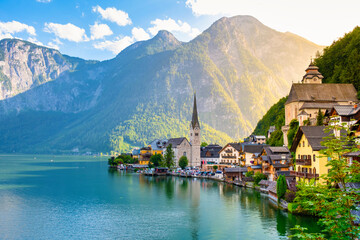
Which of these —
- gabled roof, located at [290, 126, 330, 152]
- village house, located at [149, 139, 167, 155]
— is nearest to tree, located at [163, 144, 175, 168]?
village house, located at [149, 139, 167, 155]

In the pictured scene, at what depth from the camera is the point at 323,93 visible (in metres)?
82.9

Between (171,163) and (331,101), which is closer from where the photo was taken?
(331,101)

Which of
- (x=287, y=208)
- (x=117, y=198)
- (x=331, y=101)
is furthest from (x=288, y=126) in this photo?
(x=117, y=198)

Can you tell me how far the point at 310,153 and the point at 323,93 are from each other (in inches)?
1439

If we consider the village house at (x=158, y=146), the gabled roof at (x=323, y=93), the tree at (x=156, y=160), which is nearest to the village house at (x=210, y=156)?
the tree at (x=156, y=160)

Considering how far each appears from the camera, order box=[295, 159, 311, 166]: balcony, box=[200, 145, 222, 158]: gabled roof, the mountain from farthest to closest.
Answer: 1. box=[200, 145, 222, 158]: gabled roof
2. the mountain
3. box=[295, 159, 311, 166]: balcony

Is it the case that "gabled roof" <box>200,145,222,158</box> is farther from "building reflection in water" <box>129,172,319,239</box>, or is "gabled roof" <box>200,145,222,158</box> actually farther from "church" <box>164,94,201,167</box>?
"building reflection in water" <box>129,172,319,239</box>

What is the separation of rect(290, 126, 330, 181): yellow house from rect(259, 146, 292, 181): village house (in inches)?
473

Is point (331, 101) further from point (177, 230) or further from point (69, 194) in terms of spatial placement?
point (69, 194)

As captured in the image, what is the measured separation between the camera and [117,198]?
2805 inches

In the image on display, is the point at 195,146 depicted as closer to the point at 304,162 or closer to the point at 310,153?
the point at 304,162

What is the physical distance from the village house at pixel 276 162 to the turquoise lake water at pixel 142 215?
5.75m

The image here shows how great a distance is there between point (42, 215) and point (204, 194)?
1383 inches

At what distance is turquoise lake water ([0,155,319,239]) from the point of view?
4266 centimetres
